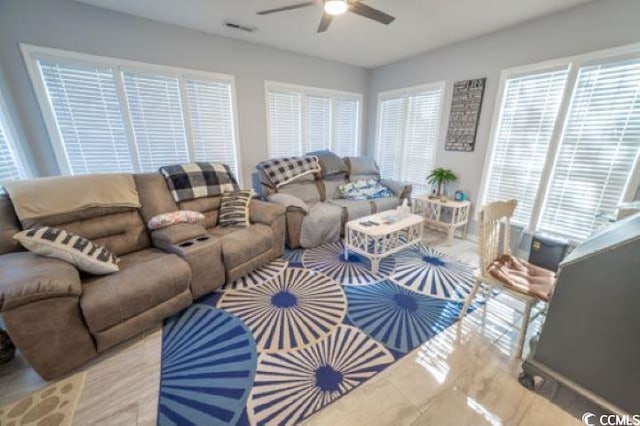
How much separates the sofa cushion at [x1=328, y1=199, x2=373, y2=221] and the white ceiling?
2.12 metres

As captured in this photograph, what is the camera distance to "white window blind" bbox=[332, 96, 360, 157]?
4.43 metres

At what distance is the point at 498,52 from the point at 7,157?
16.8 feet

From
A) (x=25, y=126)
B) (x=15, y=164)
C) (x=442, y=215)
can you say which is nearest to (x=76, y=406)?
(x=15, y=164)

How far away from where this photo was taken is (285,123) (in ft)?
12.6

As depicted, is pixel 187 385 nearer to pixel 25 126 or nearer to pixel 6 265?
pixel 6 265

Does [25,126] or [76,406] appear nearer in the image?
[76,406]

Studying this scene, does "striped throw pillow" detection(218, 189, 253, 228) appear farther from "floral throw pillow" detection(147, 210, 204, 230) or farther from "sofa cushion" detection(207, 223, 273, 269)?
"floral throw pillow" detection(147, 210, 204, 230)

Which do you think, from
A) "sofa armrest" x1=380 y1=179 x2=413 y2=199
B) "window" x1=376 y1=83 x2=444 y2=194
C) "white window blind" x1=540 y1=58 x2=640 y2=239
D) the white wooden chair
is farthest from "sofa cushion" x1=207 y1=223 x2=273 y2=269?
"white window blind" x1=540 y1=58 x2=640 y2=239

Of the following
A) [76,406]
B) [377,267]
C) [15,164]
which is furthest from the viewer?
[377,267]

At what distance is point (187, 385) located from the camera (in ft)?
4.73

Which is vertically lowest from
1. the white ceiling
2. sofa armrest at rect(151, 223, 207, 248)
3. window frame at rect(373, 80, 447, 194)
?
sofa armrest at rect(151, 223, 207, 248)

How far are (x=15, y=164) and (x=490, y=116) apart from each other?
5038 millimetres

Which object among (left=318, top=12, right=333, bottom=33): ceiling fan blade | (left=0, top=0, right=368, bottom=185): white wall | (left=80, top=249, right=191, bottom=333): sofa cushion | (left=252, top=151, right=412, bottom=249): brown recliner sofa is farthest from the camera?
(left=252, top=151, right=412, bottom=249): brown recliner sofa

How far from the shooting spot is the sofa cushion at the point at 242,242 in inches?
87.1
